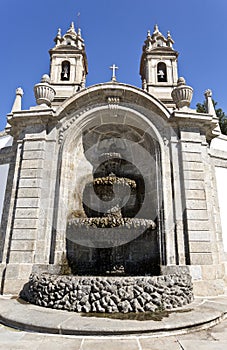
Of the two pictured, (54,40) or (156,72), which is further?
(54,40)

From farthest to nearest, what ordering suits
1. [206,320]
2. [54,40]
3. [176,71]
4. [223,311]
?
[54,40], [176,71], [223,311], [206,320]

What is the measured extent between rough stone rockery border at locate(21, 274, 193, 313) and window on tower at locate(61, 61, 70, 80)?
13812mm

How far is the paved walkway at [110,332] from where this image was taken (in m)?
2.98

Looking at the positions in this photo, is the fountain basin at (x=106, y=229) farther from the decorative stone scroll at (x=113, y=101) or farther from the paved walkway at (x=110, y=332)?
the decorative stone scroll at (x=113, y=101)

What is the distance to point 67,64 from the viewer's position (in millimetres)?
16000

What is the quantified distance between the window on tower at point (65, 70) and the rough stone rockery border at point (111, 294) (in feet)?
45.3

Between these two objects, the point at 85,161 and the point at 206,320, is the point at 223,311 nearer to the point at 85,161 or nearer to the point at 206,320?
the point at 206,320

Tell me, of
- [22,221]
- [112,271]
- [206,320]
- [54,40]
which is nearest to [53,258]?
[22,221]

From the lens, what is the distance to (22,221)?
20.6ft

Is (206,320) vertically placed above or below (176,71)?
below

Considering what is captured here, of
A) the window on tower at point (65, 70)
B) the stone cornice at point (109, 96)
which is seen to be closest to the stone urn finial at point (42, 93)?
the stone cornice at point (109, 96)

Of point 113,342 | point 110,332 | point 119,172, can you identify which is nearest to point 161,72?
point 119,172

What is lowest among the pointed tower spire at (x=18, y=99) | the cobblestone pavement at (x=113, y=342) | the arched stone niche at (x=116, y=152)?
the cobblestone pavement at (x=113, y=342)

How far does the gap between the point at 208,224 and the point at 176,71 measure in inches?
478
